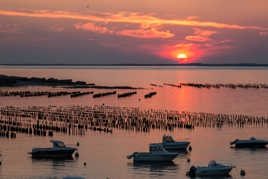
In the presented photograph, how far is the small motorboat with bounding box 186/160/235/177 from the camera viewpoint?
47728 mm

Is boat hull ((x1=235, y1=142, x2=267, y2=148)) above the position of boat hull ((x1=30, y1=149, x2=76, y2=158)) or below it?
above

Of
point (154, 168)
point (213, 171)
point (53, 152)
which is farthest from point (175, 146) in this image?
point (53, 152)

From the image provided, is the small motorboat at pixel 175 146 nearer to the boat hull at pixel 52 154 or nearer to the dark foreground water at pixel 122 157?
the dark foreground water at pixel 122 157

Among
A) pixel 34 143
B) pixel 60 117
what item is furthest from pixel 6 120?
pixel 34 143

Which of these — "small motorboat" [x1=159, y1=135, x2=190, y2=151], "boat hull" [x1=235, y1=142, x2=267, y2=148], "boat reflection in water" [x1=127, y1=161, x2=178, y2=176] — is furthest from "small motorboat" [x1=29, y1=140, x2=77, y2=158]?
"boat hull" [x1=235, y1=142, x2=267, y2=148]

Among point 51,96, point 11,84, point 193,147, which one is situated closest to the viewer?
point 193,147

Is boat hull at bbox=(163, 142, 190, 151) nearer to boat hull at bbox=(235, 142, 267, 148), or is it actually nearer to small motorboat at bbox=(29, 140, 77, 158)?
boat hull at bbox=(235, 142, 267, 148)

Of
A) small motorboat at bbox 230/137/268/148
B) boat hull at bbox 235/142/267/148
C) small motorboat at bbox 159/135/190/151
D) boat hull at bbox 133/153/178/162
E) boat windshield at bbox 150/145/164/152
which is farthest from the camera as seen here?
boat hull at bbox 235/142/267/148

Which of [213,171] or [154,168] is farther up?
[213,171]

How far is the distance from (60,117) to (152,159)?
38767 millimetres

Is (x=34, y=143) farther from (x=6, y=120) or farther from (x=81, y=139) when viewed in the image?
(x=6, y=120)

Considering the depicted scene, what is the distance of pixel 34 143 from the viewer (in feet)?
213

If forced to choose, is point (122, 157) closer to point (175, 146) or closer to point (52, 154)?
point (175, 146)

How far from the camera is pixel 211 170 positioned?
48.1 m
